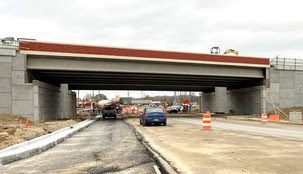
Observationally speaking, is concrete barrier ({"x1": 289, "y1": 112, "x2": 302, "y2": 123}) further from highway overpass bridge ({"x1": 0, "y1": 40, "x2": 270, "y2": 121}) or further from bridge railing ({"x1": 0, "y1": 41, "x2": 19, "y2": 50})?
bridge railing ({"x1": 0, "y1": 41, "x2": 19, "y2": 50})

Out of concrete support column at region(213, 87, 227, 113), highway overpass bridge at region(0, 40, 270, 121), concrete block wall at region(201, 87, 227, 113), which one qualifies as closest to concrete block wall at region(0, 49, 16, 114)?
highway overpass bridge at region(0, 40, 270, 121)

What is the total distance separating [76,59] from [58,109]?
11178 millimetres

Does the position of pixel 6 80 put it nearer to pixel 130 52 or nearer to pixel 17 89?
pixel 17 89

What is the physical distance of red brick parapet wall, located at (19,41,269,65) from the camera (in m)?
27.9

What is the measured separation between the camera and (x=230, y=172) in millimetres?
5961

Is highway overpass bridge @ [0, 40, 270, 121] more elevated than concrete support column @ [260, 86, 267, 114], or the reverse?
highway overpass bridge @ [0, 40, 270, 121]

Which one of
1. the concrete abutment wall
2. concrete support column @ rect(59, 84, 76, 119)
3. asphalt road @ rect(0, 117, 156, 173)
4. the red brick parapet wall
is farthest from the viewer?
concrete support column @ rect(59, 84, 76, 119)

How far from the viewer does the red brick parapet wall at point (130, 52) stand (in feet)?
91.7

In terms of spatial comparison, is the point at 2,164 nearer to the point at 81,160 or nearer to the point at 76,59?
the point at 81,160

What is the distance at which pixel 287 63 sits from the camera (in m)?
37.8

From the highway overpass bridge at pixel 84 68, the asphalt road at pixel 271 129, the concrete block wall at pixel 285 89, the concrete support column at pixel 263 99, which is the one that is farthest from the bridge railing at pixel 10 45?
the concrete block wall at pixel 285 89

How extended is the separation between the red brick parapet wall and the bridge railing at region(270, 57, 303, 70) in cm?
156

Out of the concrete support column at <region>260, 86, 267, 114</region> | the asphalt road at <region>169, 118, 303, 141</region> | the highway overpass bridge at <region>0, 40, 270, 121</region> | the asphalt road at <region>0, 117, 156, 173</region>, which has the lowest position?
the asphalt road at <region>169, 118, 303, 141</region>

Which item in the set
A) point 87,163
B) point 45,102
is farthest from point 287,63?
point 87,163
